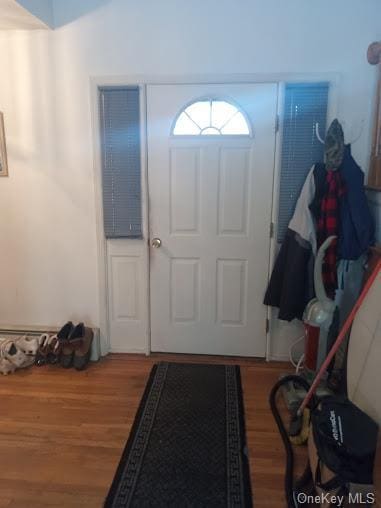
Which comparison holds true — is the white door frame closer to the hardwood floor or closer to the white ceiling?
the hardwood floor

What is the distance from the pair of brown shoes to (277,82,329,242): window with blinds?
5.73 ft

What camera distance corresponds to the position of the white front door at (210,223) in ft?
8.21

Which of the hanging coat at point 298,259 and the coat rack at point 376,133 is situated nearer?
the coat rack at point 376,133

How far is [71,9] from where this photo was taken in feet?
7.95

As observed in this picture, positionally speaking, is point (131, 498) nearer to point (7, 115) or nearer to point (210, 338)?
point (210, 338)

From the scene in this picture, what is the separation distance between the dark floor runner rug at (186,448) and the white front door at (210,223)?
1.21 ft

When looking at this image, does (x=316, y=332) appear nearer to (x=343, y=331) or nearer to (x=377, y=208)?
Result: (x=343, y=331)

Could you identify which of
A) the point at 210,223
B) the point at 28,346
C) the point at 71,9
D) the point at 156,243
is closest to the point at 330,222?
the point at 210,223

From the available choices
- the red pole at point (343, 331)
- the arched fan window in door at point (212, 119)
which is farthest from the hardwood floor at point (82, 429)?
the arched fan window in door at point (212, 119)

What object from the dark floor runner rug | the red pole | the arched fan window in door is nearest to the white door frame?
the arched fan window in door

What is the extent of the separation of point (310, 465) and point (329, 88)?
2202 millimetres

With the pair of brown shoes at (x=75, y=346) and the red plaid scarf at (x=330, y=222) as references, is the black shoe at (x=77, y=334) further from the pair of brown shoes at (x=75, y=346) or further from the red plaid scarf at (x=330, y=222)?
the red plaid scarf at (x=330, y=222)

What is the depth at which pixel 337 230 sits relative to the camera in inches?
88.2

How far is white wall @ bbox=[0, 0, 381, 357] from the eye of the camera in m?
2.34
